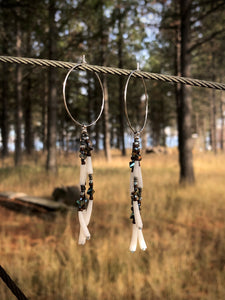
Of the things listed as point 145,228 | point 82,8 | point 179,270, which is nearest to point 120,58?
point 82,8

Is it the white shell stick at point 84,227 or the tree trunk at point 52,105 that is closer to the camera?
the white shell stick at point 84,227

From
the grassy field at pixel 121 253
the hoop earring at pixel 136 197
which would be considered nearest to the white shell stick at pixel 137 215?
the hoop earring at pixel 136 197

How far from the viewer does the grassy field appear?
3627mm

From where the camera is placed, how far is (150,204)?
23.7 ft

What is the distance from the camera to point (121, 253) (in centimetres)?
452

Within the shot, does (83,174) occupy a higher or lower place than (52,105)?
lower

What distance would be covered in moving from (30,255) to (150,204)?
353 centimetres

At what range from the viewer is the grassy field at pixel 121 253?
11.9ft

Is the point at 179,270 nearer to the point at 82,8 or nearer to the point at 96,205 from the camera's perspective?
the point at 96,205

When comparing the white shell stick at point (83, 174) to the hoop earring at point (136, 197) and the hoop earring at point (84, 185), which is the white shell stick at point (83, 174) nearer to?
the hoop earring at point (84, 185)

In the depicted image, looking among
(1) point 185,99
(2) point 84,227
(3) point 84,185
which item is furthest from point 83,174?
(1) point 185,99

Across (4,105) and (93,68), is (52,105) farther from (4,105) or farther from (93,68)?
(4,105)

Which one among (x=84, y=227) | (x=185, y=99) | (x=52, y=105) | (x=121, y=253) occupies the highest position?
(x=52, y=105)

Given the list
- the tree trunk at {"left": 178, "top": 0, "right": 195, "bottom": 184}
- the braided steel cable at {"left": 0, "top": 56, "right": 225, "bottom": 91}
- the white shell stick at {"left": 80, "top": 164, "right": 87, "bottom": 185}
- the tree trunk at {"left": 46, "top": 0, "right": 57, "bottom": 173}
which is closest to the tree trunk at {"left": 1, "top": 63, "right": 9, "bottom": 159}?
the tree trunk at {"left": 46, "top": 0, "right": 57, "bottom": 173}
